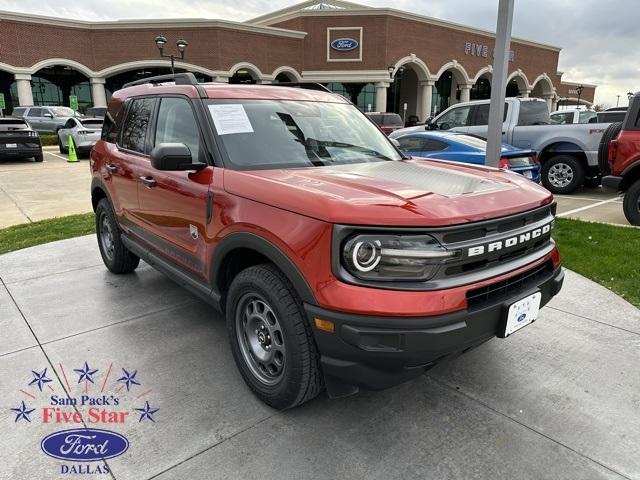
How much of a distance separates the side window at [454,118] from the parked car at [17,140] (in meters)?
14.0

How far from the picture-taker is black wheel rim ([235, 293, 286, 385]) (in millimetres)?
2668

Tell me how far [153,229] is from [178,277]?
52 cm

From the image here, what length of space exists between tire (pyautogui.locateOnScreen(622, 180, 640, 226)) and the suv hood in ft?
17.3

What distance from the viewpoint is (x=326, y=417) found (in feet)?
8.96

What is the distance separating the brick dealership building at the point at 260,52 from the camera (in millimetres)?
34406

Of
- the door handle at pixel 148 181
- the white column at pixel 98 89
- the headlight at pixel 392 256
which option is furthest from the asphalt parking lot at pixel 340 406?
the white column at pixel 98 89

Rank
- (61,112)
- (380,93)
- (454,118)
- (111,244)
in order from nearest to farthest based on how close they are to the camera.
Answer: (111,244)
(454,118)
(61,112)
(380,93)

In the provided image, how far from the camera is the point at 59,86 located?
4297cm

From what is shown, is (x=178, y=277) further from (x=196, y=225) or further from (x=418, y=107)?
(x=418, y=107)

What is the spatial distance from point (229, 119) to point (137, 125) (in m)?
1.46

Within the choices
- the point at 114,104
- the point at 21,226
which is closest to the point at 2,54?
the point at 21,226

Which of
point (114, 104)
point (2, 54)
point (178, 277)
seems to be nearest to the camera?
point (178, 277)

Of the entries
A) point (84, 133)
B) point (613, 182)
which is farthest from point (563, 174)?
point (84, 133)

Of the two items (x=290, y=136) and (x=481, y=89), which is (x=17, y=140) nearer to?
(x=290, y=136)
